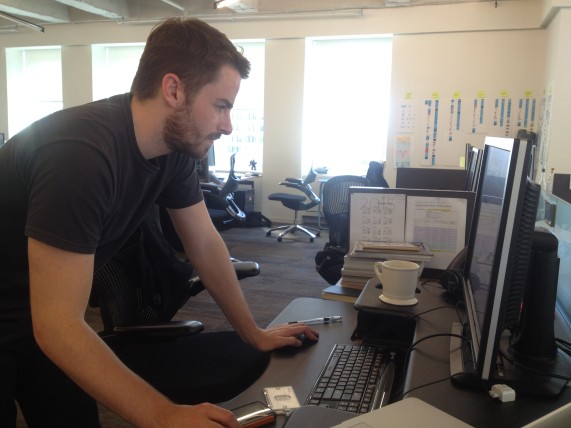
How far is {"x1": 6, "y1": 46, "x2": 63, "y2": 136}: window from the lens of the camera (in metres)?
8.23

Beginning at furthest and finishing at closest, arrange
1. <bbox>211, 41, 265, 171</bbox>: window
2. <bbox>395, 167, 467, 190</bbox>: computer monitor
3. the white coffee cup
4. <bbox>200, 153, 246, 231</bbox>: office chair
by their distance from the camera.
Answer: <bbox>211, 41, 265, 171</bbox>: window, <bbox>200, 153, 246, 231</bbox>: office chair, <bbox>395, 167, 467, 190</bbox>: computer monitor, the white coffee cup

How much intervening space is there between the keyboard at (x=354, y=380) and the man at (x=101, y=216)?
0.14m

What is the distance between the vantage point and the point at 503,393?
2.84ft

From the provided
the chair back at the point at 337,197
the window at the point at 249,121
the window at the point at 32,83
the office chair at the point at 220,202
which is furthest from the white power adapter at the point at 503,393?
the window at the point at 32,83

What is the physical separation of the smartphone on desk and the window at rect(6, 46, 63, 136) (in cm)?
839

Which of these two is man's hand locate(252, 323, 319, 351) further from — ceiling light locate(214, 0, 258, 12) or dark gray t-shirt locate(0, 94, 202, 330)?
ceiling light locate(214, 0, 258, 12)

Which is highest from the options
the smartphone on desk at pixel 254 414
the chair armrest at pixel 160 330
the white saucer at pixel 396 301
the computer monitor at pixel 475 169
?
the computer monitor at pixel 475 169

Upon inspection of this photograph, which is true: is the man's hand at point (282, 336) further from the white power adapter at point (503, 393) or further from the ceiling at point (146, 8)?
the ceiling at point (146, 8)

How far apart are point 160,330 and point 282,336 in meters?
0.39

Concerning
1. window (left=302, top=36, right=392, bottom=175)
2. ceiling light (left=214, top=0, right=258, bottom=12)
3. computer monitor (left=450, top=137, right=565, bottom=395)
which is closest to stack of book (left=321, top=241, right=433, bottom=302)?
computer monitor (left=450, top=137, right=565, bottom=395)

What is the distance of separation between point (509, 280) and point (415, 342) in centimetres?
40

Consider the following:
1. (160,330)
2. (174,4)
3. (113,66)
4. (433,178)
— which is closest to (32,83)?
(113,66)

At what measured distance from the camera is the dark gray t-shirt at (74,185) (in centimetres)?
87

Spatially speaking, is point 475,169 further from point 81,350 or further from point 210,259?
point 81,350
